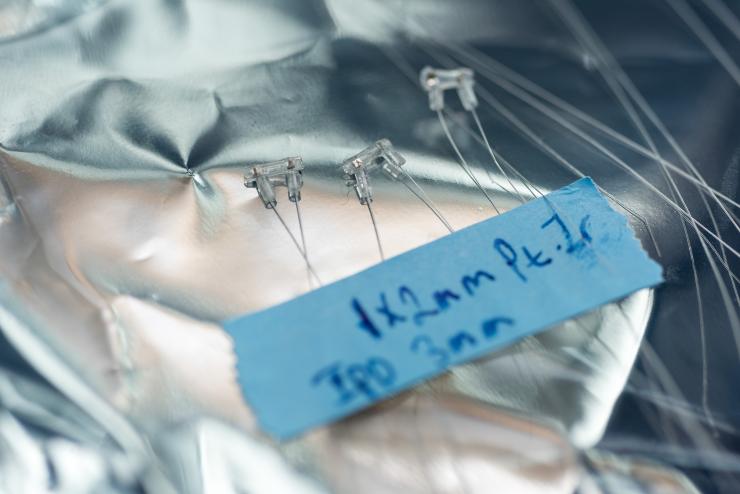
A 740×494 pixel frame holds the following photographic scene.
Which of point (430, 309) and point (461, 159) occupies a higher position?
point (461, 159)

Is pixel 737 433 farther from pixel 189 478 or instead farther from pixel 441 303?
pixel 189 478

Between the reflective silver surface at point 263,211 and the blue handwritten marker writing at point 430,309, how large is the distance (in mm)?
17

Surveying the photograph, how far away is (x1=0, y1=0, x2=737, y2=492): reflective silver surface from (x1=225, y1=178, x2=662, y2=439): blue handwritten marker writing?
17 millimetres

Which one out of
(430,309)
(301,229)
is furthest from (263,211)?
(430,309)

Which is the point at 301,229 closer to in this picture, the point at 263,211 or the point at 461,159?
the point at 263,211

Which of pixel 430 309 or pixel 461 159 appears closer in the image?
pixel 430 309

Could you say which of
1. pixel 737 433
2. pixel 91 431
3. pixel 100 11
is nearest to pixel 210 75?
pixel 100 11

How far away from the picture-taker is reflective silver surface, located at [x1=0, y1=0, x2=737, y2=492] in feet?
1.57

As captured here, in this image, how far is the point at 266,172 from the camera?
0.60m

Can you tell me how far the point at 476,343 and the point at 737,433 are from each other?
0.55ft

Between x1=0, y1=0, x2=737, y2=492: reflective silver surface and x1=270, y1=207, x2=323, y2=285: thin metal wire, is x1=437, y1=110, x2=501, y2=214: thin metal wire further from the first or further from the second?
x1=270, y1=207, x2=323, y2=285: thin metal wire

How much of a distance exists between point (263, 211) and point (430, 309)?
15cm

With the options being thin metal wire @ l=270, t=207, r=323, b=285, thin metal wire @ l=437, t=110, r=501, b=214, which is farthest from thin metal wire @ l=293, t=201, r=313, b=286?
thin metal wire @ l=437, t=110, r=501, b=214

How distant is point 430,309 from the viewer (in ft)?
1.70
